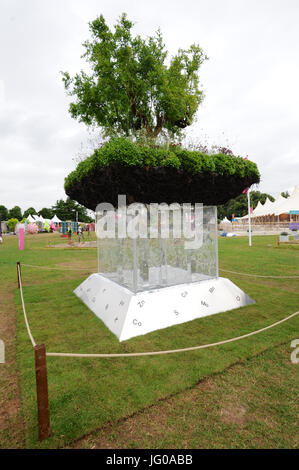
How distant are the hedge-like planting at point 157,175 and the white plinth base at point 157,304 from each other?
7.02 feet

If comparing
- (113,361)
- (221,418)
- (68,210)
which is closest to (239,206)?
(68,210)

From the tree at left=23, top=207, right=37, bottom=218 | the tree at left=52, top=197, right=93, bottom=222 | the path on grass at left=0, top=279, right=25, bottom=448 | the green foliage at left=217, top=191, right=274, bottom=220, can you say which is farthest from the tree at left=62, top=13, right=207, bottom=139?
the tree at left=23, top=207, right=37, bottom=218

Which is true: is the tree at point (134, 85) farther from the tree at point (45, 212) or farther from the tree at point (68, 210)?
the tree at point (45, 212)

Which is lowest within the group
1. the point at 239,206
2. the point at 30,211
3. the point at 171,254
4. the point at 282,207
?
the point at 171,254

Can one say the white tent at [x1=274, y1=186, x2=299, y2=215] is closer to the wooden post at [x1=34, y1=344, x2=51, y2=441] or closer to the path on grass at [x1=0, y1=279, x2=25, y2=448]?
the path on grass at [x1=0, y1=279, x2=25, y2=448]

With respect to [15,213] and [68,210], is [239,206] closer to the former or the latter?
[68,210]

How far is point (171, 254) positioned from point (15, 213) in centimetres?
9886

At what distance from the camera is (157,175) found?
15.6 feet

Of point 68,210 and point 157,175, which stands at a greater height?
point 68,210

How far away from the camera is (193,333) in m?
4.81

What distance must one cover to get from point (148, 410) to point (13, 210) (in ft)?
337

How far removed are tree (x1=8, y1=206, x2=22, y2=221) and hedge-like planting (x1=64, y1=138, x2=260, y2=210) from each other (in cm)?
9670

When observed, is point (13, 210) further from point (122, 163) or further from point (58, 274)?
point (122, 163)
